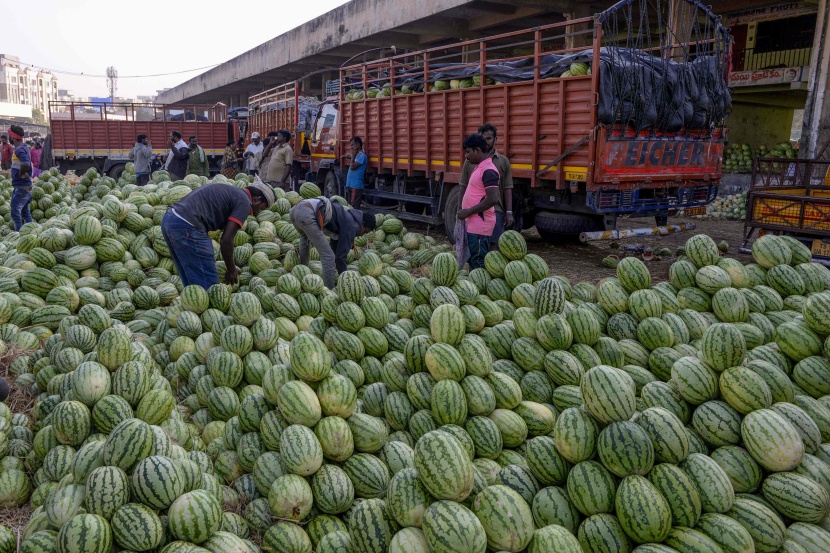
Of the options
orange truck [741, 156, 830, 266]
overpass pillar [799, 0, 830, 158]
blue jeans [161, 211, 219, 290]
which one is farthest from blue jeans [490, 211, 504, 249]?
overpass pillar [799, 0, 830, 158]

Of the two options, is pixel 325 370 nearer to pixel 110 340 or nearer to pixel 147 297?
pixel 110 340

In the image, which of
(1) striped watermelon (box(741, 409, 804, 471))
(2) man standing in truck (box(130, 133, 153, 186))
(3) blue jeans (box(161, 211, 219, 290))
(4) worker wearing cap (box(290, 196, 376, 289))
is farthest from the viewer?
(2) man standing in truck (box(130, 133, 153, 186))

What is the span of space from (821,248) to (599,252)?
3.06 metres

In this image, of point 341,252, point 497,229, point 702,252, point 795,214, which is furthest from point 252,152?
point 702,252

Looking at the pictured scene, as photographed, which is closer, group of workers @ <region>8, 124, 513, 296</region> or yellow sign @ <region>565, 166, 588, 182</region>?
group of workers @ <region>8, 124, 513, 296</region>

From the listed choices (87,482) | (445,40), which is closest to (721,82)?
(87,482)

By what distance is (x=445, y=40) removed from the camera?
22.0 metres

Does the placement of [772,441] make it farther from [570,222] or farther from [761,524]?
[570,222]

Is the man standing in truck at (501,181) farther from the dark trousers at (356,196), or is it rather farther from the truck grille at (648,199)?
the dark trousers at (356,196)

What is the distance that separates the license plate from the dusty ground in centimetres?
112

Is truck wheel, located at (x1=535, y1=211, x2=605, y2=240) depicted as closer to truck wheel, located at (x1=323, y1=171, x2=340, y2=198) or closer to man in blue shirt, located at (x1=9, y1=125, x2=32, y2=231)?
truck wheel, located at (x1=323, y1=171, x2=340, y2=198)

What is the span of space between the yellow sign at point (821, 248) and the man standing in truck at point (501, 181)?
4.32 m

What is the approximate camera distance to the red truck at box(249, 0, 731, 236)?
782 cm

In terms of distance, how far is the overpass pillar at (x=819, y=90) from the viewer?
13.0 meters
